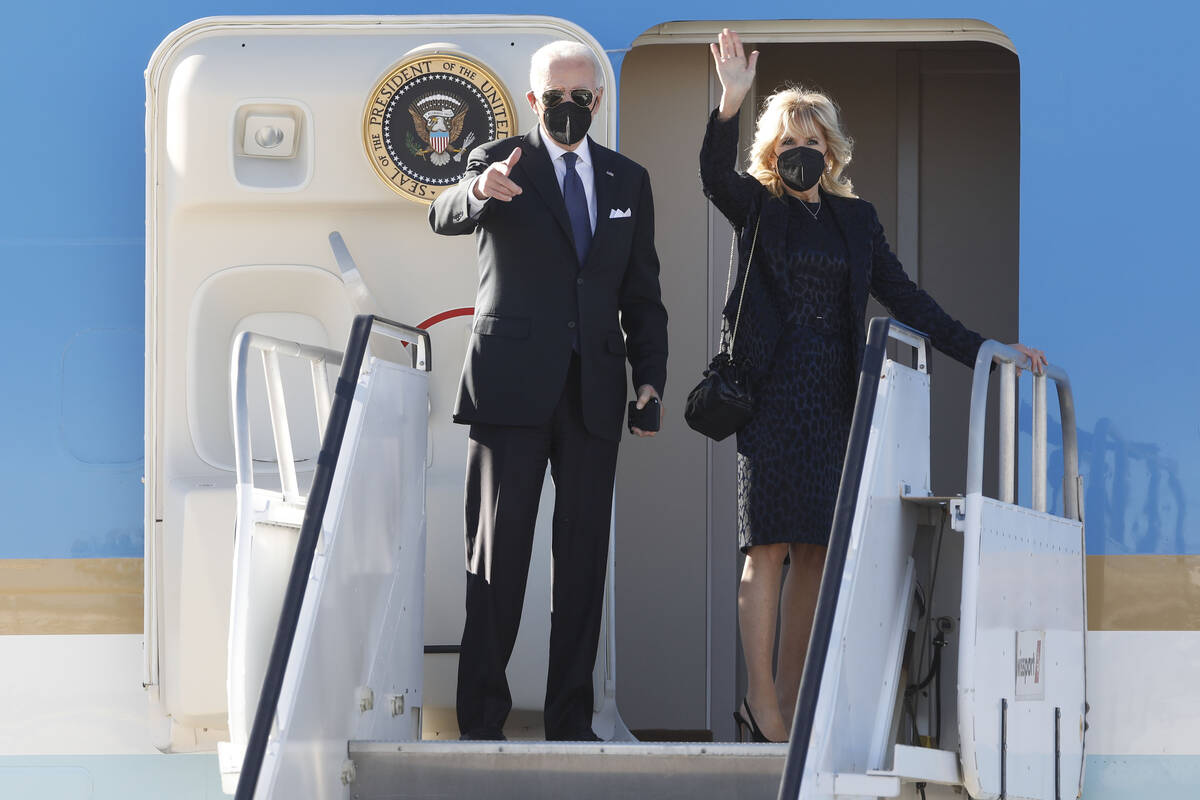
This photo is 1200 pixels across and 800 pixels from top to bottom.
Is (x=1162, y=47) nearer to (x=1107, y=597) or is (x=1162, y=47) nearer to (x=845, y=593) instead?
(x=1107, y=597)

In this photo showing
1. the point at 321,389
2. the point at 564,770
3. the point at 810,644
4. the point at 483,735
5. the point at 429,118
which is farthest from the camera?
the point at 429,118

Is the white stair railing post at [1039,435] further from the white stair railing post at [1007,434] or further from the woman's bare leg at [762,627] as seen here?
the woman's bare leg at [762,627]

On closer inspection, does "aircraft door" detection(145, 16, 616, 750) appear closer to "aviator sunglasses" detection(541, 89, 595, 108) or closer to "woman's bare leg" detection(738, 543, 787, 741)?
"aviator sunglasses" detection(541, 89, 595, 108)

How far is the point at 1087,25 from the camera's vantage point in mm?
4121

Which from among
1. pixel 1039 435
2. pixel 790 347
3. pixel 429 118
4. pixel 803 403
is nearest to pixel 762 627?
pixel 803 403

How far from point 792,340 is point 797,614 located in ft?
2.10

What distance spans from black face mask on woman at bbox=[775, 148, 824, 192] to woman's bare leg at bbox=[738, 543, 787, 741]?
85 centimetres

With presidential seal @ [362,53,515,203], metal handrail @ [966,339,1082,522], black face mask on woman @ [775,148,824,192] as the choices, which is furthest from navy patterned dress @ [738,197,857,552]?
presidential seal @ [362,53,515,203]

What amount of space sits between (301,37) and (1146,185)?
7.76 ft

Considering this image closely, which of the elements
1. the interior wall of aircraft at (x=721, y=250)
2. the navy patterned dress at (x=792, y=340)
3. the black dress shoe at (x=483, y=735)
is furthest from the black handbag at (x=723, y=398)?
the interior wall of aircraft at (x=721, y=250)

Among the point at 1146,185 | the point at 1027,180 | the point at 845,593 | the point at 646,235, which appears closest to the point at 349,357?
the point at 646,235

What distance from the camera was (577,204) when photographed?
359cm

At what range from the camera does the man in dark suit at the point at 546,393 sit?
345 centimetres

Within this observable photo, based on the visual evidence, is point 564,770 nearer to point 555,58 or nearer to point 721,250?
point 555,58
